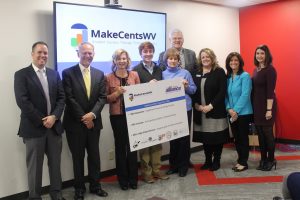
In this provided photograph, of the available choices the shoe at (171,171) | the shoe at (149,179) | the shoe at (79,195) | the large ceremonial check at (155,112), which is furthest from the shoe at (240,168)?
the shoe at (79,195)

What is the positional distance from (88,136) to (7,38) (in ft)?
4.26

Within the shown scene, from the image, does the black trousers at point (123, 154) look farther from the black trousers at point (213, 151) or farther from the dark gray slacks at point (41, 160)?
the black trousers at point (213, 151)

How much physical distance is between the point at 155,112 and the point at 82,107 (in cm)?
82

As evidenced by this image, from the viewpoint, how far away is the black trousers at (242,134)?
4.31 m

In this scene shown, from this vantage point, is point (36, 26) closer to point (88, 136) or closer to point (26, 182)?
point (88, 136)

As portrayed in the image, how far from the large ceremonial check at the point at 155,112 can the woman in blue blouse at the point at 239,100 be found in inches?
26.3

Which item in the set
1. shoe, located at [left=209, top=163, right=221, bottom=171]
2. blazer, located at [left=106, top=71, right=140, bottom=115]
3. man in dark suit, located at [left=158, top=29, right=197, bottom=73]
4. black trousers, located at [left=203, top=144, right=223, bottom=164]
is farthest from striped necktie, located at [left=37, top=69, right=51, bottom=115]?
shoe, located at [left=209, top=163, right=221, bottom=171]

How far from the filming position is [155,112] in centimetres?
384

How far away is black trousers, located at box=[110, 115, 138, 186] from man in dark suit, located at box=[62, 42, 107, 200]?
21cm

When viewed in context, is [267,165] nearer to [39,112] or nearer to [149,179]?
[149,179]

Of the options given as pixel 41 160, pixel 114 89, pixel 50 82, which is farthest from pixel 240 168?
pixel 50 82

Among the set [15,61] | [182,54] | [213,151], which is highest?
[182,54]

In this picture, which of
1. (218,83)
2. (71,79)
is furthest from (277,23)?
(71,79)

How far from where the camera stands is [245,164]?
447cm
